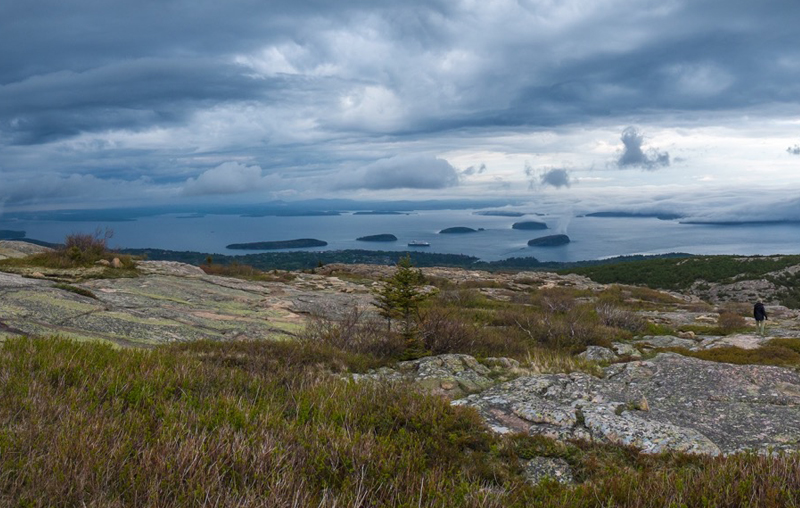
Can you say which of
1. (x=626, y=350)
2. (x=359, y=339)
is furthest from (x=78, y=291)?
(x=626, y=350)

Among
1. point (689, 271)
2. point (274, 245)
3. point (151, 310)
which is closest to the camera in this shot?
point (151, 310)

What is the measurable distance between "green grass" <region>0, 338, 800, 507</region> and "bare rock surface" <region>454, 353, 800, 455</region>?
0.59 m

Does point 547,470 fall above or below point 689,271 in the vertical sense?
above

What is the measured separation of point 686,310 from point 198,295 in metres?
26.1

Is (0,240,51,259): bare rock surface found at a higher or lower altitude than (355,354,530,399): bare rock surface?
higher

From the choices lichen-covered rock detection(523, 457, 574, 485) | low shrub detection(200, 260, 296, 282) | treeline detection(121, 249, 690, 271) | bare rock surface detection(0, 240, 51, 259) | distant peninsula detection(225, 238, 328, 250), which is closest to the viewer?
lichen-covered rock detection(523, 457, 574, 485)

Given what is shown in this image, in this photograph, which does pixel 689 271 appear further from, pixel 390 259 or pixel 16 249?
pixel 390 259

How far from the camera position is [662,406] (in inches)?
310

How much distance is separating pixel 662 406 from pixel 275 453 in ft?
22.7

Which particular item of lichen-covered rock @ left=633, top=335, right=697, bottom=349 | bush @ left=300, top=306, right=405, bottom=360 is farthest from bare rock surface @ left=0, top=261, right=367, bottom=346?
lichen-covered rock @ left=633, top=335, right=697, bottom=349

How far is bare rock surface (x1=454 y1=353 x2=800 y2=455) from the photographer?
6020mm

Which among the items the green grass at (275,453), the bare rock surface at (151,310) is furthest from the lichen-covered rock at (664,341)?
the green grass at (275,453)

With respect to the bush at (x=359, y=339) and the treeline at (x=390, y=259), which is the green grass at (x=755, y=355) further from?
the treeline at (x=390, y=259)

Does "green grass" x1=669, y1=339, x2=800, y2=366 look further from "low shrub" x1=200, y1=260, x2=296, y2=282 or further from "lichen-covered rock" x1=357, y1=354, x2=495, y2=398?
"low shrub" x1=200, y1=260, x2=296, y2=282
